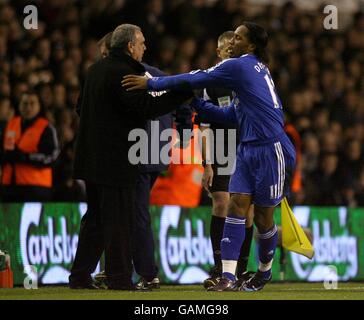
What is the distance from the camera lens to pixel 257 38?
959 cm

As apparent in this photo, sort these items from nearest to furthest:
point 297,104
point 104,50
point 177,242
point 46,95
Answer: point 104,50
point 177,242
point 46,95
point 297,104

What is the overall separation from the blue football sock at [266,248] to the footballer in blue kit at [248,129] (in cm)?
23

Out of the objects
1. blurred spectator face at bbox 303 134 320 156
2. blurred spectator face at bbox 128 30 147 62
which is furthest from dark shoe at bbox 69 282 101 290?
blurred spectator face at bbox 303 134 320 156

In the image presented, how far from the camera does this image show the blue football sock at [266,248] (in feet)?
32.2

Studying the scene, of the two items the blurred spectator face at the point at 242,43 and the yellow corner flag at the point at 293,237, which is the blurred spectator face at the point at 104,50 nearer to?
the blurred spectator face at the point at 242,43

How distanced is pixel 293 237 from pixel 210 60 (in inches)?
280

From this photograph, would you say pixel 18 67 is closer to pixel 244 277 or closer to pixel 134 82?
pixel 244 277

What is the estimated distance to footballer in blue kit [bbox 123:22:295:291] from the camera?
9328 millimetres

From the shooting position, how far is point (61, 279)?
472 inches

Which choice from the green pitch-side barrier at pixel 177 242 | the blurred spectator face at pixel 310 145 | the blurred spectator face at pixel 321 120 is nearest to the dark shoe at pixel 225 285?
the green pitch-side barrier at pixel 177 242

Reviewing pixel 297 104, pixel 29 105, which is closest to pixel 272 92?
pixel 29 105

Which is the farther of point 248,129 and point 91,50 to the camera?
point 91,50

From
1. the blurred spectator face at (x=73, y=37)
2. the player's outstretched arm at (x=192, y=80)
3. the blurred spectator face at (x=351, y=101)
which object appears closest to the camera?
the player's outstretched arm at (x=192, y=80)

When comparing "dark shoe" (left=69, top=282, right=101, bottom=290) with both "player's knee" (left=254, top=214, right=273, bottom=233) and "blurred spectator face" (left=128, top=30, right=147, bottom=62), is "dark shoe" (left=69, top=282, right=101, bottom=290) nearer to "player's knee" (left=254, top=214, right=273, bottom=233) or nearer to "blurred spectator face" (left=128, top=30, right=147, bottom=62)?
"player's knee" (left=254, top=214, right=273, bottom=233)
